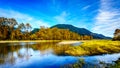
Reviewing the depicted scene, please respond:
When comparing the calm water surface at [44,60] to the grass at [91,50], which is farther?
the grass at [91,50]

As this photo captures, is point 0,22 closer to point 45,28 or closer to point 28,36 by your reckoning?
point 28,36

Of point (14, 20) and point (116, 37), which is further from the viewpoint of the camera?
point (14, 20)

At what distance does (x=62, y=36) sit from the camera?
644 feet

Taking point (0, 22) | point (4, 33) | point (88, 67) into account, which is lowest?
point (88, 67)

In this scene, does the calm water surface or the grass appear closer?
the calm water surface

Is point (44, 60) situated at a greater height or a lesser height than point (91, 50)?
lesser

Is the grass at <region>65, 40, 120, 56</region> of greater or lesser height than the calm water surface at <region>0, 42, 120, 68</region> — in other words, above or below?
above

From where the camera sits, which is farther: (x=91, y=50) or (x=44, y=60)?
(x=91, y=50)

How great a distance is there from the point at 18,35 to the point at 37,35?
24416 millimetres

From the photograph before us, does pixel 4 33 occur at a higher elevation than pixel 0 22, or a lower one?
lower

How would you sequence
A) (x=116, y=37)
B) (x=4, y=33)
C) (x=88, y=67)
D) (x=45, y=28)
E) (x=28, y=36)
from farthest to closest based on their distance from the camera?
(x=45, y=28) → (x=28, y=36) → (x=4, y=33) → (x=116, y=37) → (x=88, y=67)

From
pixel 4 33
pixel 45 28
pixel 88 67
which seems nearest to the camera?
pixel 88 67

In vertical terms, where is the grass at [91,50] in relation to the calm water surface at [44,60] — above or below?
above

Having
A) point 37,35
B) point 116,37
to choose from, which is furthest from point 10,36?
point 116,37
